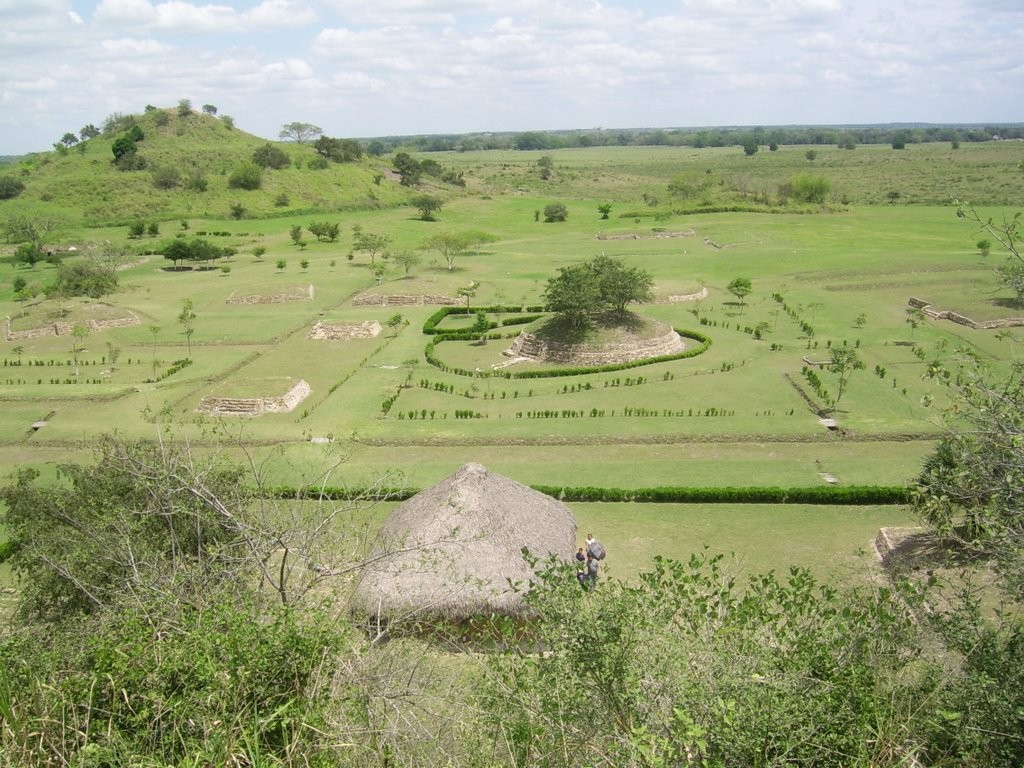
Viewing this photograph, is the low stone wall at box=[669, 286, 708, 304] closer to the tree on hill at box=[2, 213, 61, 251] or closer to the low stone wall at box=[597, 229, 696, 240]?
the low stone wall at box=[597, 229, 696, 240]

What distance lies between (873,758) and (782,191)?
322ft

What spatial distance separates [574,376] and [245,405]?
1471 centimetres

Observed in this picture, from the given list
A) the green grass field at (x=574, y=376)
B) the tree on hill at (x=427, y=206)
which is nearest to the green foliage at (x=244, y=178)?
the green grass field at (x=574, y=376)

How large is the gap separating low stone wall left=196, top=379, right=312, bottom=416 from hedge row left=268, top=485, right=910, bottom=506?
8831 mm

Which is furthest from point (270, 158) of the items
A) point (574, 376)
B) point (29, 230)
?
point (574, 376)

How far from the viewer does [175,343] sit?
42.4 m

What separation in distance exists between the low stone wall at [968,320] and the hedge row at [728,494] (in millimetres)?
24022

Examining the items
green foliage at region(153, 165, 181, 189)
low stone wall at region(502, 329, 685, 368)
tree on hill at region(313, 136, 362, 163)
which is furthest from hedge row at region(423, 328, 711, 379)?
tree on hill at region(313, 136, 362, 163)

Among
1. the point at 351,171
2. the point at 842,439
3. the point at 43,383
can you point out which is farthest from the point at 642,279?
the point at 351,171

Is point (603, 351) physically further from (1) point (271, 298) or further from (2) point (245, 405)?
(1) point (271, 298)

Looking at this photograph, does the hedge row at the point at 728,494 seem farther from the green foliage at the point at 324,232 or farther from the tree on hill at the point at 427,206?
the tree on hill at the point at 427,206

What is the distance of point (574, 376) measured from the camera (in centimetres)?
3512

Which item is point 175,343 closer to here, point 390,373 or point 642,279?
point 390,373

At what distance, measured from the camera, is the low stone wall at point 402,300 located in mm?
51594
